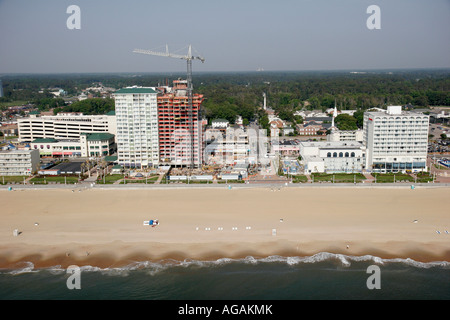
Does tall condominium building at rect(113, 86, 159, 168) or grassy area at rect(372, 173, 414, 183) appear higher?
tall condominium building at rect(113, 86, 159, 168)

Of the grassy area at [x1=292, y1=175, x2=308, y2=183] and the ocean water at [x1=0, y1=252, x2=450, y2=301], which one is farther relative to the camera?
the grassy area at [x1=292, y1=175, x2=308, y2=183]

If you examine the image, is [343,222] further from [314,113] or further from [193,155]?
[314,113]

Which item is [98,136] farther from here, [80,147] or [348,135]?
[348,135]

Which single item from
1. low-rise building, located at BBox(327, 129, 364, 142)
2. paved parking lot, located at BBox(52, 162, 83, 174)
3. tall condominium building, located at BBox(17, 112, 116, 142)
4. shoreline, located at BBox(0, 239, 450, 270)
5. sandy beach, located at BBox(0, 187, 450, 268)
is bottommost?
shoreline, located at BBox(0, 239, 450, 270)

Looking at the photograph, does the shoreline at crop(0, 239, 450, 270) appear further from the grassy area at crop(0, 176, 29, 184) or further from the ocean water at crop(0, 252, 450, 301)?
the grassy area at crop(0, 176, 29, 184)

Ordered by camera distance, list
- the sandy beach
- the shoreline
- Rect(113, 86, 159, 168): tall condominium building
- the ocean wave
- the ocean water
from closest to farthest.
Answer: the ocean water, the ocean wave, the shoreline, the sandy beach, Rect(113, 86, 159, 168): tall condominium building

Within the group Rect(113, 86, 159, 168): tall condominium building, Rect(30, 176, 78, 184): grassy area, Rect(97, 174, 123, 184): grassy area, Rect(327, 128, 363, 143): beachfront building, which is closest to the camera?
Rect(97, 174, 123, 184): grassy area

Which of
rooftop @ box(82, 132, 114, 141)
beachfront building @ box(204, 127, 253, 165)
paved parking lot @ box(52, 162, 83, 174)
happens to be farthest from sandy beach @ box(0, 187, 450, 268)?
rooftop @ box(82, 132, 114, 141)
